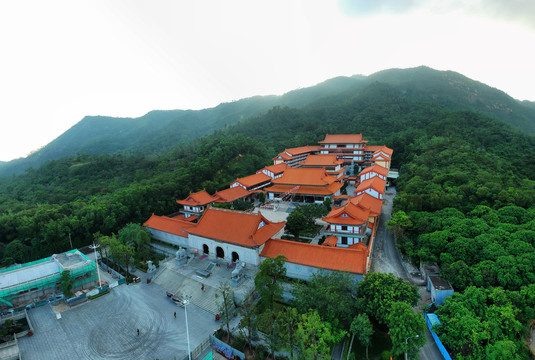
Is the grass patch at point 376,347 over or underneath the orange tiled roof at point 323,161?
underneath

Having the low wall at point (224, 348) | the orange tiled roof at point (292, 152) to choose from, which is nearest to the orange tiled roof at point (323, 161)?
the orange tiled roof at point (292, 152)

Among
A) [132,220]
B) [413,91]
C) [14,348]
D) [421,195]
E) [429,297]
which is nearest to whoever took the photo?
[14,348]

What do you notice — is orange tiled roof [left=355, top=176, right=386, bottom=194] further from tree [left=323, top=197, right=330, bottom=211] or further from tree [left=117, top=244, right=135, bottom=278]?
tree [left=117, top=244, right=135, bottom=278]

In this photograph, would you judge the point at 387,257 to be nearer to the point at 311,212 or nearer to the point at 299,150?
the point at 311,212

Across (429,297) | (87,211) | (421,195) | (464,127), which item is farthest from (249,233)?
(464,127)

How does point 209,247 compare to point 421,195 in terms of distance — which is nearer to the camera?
point 209,247

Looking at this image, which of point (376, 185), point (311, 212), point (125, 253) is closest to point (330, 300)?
point (311, 212)

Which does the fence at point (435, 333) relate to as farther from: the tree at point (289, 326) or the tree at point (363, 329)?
the tree at point (289, 326)

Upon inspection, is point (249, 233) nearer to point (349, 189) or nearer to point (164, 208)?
point (164, 208)
